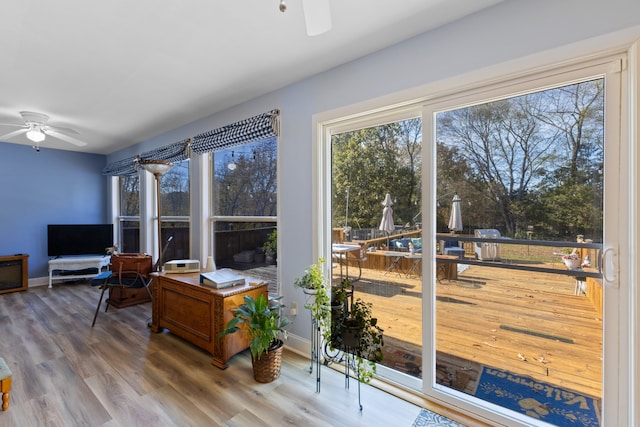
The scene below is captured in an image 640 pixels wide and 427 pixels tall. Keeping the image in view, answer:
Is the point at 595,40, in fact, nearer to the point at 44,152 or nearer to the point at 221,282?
the point at 221,282

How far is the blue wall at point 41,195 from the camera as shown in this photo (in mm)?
4555

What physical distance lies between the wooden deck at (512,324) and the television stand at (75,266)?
16.3 feet

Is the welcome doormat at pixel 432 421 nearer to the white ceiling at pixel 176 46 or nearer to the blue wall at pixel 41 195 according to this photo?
the white ceiling at pixel 176 46

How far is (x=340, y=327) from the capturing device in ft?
6.26

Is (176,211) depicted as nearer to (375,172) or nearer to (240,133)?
(240,133)

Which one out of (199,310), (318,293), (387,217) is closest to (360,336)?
(318,293)

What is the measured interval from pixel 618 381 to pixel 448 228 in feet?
3.35

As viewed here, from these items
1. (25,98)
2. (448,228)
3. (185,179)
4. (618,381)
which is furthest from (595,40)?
(25,98)

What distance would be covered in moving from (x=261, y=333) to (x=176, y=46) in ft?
6.76

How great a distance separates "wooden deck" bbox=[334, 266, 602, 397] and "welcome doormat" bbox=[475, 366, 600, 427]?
4cm

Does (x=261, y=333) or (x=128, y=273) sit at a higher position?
(x=128, y=273)

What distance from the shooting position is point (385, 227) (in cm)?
216

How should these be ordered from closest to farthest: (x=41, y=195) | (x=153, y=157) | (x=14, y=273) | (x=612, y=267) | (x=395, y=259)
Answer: (x=612, y=267) → (x=395, y=259) → (x=153, y=157) → (x=14, y=273) → (x=41, y=195)

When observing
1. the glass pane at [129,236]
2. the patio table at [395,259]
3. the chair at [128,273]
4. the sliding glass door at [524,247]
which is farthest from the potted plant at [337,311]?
the glass pane at [129,236]
